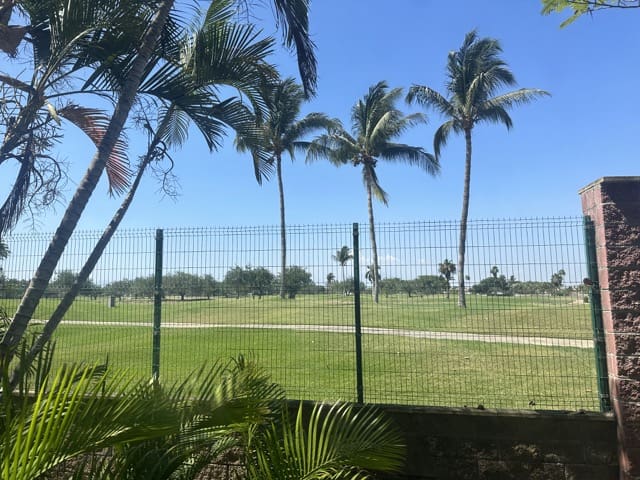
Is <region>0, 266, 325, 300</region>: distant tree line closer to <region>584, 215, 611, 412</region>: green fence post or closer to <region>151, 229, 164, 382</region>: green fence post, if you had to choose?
<region>151, 229, 164, 382</region>: green fence post

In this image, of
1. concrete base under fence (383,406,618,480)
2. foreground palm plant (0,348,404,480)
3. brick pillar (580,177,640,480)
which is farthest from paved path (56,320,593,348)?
foreground palm plant (0,348,404,480)

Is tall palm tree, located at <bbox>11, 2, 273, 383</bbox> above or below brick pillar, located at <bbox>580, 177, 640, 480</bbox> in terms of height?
above

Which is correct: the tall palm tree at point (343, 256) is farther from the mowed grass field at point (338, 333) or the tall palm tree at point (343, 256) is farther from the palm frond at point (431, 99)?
the palm frond at point (431, 99)

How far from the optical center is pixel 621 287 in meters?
3.98

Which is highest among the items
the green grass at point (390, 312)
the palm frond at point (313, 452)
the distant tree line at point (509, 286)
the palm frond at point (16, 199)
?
the palm frond at point (16, 199)

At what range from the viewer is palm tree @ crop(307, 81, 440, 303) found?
87.2ft

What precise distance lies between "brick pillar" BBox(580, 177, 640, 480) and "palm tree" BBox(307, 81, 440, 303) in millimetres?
22747

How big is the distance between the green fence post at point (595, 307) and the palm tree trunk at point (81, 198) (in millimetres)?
4370

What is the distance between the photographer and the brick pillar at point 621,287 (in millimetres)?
3861

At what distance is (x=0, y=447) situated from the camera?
64.6 inches

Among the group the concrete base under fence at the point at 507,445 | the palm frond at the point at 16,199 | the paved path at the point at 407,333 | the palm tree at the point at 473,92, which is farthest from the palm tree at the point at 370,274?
Answer: the palm tree at the point at 473,92

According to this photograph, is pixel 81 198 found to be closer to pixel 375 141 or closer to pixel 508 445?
pixel 508 445

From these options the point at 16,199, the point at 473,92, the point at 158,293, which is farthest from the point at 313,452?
the point at 473,92

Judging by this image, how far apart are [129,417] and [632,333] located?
13.3ft
